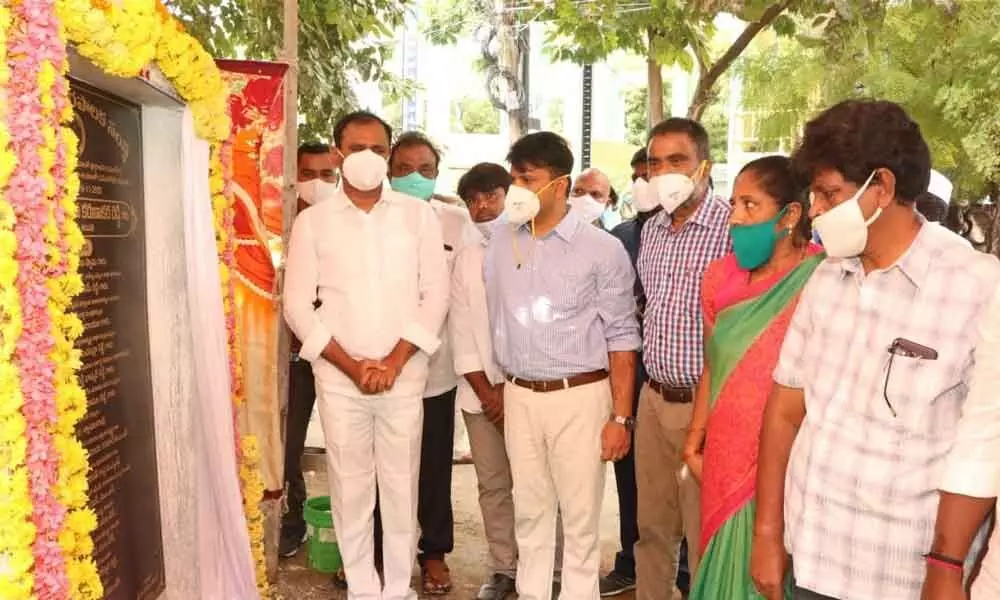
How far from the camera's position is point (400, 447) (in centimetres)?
374

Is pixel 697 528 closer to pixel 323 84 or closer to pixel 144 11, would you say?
pixel 144 11

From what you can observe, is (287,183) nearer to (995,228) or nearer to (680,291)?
(680,291)

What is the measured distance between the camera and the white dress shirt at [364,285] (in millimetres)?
3670

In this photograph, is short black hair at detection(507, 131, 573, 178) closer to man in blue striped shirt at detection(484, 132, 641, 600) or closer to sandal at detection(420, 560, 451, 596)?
man in blue striped shirt at detection(484, 132, 641, 600)

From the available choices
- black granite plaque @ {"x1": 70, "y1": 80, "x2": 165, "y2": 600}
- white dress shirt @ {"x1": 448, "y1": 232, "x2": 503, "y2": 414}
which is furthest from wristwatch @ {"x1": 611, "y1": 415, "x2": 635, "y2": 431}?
black granite plaque @ {"x1": 70, "y1": 80, "x2": 165, "y2": 600}

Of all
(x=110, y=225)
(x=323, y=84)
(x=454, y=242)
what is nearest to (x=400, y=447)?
(x=454, y=242)

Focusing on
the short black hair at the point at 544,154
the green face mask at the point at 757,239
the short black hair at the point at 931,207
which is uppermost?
the short black hair at the point at 544,154

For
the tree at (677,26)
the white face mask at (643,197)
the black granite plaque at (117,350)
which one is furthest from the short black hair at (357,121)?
the tree at (677,26)

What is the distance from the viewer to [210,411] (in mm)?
3205

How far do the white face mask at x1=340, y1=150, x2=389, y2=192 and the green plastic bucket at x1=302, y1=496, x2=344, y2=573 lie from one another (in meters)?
1.47

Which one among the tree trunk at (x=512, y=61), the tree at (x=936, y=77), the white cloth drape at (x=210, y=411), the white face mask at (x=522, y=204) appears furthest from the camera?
the tree trunk at (x=512, y=61)

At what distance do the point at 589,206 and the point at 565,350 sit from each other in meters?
1.76

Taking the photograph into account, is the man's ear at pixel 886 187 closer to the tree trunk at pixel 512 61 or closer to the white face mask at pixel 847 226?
the white face mask at pixel 847 226

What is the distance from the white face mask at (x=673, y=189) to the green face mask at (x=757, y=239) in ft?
1.77
